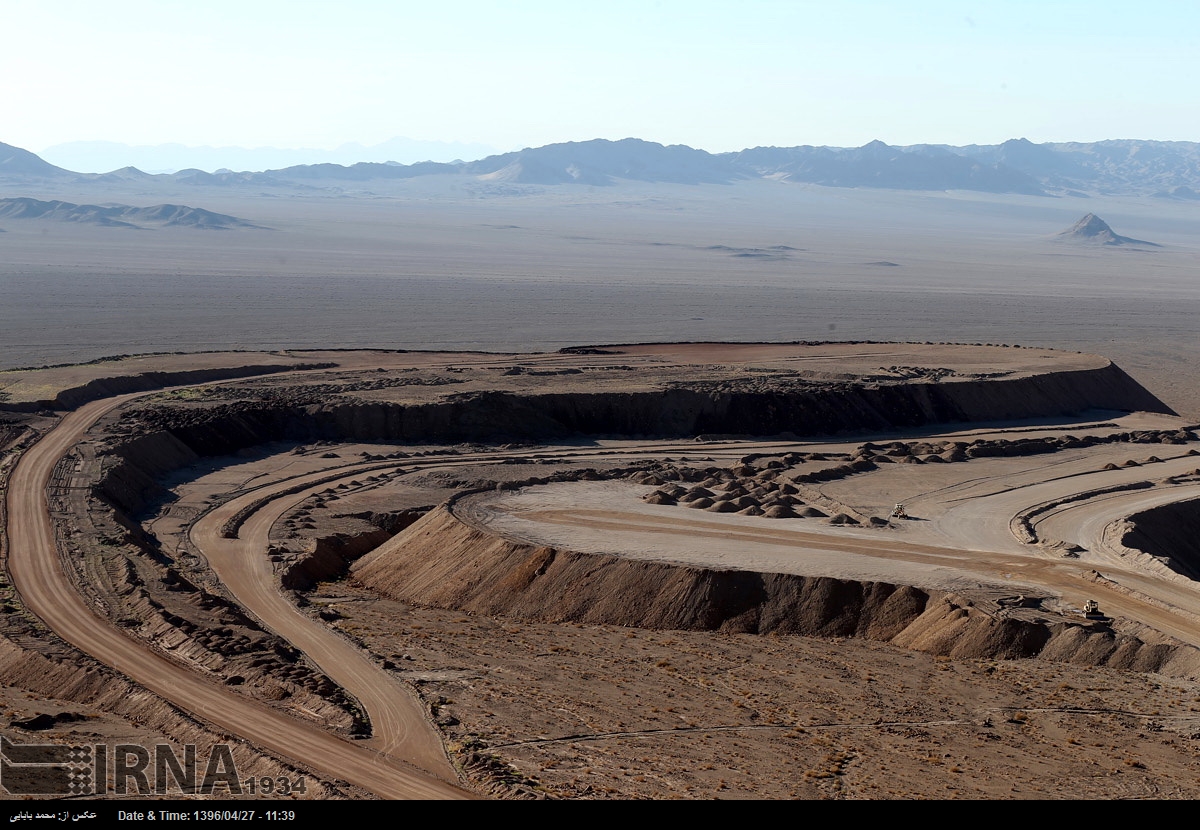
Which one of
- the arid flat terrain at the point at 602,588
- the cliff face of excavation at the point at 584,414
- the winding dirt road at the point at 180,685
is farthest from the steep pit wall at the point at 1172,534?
the winding dirt road at the point at 180,685

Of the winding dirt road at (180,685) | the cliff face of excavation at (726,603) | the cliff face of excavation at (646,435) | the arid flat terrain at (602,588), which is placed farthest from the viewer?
the cliff face of excavation at (646,435)

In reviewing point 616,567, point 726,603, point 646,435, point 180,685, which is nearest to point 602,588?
point 616,567

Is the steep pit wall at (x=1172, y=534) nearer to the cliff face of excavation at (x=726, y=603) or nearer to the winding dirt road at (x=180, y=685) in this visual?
the cliff face of excavation at (x=726, y=603)

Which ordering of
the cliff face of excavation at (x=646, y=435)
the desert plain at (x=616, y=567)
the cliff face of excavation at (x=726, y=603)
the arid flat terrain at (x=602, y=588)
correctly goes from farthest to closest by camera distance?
the cliff face of excavation at (x=646, y=435) < the cliff face of excavation at (x=726, y=603) < the desert plain at (x=616, y=567) < the arid flat terrain at (x=602, y=588)

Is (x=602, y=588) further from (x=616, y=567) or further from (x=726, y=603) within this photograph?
(x=726, y=603)

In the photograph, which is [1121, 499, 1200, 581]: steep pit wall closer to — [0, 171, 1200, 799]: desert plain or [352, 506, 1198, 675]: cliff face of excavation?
[0, 171, 1200, 799]: desert plain

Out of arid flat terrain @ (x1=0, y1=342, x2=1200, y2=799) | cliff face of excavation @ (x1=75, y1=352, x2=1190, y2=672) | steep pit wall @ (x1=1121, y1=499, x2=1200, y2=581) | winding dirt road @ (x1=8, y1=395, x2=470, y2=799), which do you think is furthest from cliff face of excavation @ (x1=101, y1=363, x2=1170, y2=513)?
steep pit wall @ (x1=1121, y1=499, x2=1200, y2=581)
